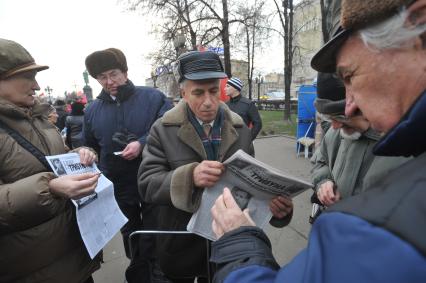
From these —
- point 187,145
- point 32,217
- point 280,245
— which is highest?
point 187,145

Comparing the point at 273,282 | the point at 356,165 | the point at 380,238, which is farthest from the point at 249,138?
the point at 380,238

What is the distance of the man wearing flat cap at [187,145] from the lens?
1736 millimetres

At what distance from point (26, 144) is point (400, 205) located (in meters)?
1.75

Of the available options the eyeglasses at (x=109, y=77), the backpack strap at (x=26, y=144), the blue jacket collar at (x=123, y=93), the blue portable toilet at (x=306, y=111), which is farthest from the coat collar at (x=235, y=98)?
the backpack strap at (x=26, y=144)

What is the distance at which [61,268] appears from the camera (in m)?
1.71

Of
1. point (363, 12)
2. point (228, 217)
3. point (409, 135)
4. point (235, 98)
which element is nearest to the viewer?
point (409, 135)

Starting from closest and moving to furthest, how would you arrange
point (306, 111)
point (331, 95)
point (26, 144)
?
1. point (26, 144)
2. point (331, 95)
3. point (306, 111)

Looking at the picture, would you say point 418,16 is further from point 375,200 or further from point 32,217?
point 32,217

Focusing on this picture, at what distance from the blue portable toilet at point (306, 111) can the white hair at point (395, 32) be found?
7189 millimetres

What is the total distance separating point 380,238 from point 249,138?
1.45m

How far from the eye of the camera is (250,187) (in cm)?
141

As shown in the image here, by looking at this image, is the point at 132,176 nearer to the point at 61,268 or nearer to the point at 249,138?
the point at 61,268

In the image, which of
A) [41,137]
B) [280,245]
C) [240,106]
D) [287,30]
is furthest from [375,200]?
[287,30]

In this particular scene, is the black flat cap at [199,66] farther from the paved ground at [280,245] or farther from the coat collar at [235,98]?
the coat collar at [235,98]
